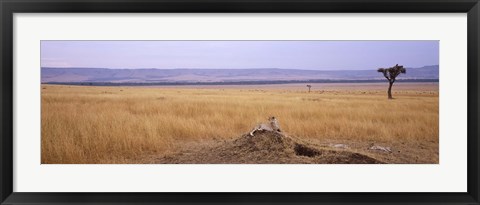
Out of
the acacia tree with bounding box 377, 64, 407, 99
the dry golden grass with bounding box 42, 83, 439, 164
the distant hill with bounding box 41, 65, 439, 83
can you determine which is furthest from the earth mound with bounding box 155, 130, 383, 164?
the acacia tree with bounding box 377, 64, 407, 99

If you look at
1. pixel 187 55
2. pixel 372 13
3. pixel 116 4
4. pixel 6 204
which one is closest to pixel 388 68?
pixel 372 13

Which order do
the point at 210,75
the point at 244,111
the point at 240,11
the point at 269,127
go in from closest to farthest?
the point at 240,11 → the point at 210,75 → the point at 269,127 → the point at 244,111

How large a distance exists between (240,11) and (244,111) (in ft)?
6.67

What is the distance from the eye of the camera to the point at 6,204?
618 centimetres

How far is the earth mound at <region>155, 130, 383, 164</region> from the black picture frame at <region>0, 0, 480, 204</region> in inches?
20.0

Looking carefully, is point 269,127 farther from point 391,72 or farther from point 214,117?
point 391,72

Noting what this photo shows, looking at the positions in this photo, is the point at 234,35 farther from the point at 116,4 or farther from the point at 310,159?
the point at 310,159

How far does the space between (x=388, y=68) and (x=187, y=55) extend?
2.97 metres

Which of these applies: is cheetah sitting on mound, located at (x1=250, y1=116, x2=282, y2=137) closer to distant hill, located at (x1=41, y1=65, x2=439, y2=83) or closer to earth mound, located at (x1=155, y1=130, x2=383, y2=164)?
earth mound, located at (x1=155, y1=130, x2=383, y2=164)

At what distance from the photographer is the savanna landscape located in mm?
6496

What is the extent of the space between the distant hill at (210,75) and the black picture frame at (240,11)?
81 cm

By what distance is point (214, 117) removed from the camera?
304 inches

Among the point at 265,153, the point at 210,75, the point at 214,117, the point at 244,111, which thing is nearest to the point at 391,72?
the point at 265,153

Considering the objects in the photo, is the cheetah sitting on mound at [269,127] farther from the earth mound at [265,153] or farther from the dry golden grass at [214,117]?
the dry golden grass at [214,117]
